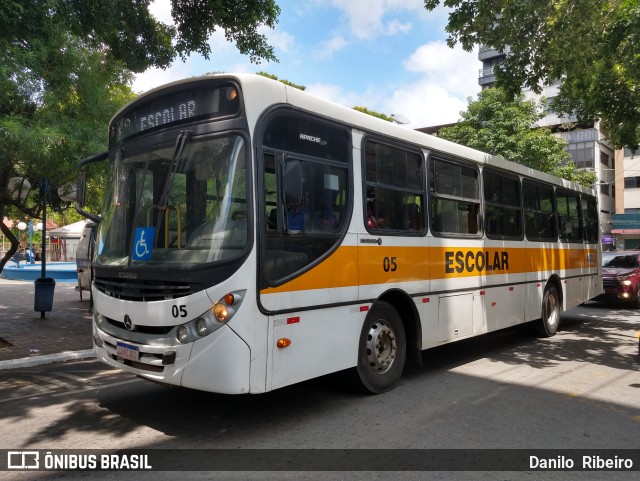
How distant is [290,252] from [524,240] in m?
5.51

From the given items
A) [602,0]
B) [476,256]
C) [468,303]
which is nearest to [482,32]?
[602,0]

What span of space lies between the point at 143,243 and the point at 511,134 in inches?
947

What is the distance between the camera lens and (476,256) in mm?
7191

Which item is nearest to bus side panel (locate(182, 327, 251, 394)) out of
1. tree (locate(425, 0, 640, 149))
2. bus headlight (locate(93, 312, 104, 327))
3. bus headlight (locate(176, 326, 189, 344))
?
bus headlight (locate(176, 326, 189, 344))

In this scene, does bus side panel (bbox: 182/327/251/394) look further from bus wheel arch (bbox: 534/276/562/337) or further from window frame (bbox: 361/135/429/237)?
bus wheel arch (bbox: 534/276/562/337)

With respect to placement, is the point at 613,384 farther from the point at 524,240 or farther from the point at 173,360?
the point at 173,360

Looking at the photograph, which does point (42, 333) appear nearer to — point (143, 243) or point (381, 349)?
point (143, 243)

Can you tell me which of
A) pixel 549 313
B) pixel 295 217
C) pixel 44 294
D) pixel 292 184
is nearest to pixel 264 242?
pixel 295 217

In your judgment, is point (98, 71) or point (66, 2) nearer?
point (66, 2)

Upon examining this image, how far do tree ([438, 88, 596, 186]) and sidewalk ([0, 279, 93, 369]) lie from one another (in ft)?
63.3

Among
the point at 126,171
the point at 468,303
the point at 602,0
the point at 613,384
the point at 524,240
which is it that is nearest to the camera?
the point at 126,171

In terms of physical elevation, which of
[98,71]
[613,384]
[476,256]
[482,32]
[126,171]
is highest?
[482,32]

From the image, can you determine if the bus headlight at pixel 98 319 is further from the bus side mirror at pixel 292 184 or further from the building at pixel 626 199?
the building at pixel 626 199

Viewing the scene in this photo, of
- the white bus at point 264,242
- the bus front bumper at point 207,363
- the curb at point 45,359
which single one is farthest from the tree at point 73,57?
the bus front bumper at point 207,363
